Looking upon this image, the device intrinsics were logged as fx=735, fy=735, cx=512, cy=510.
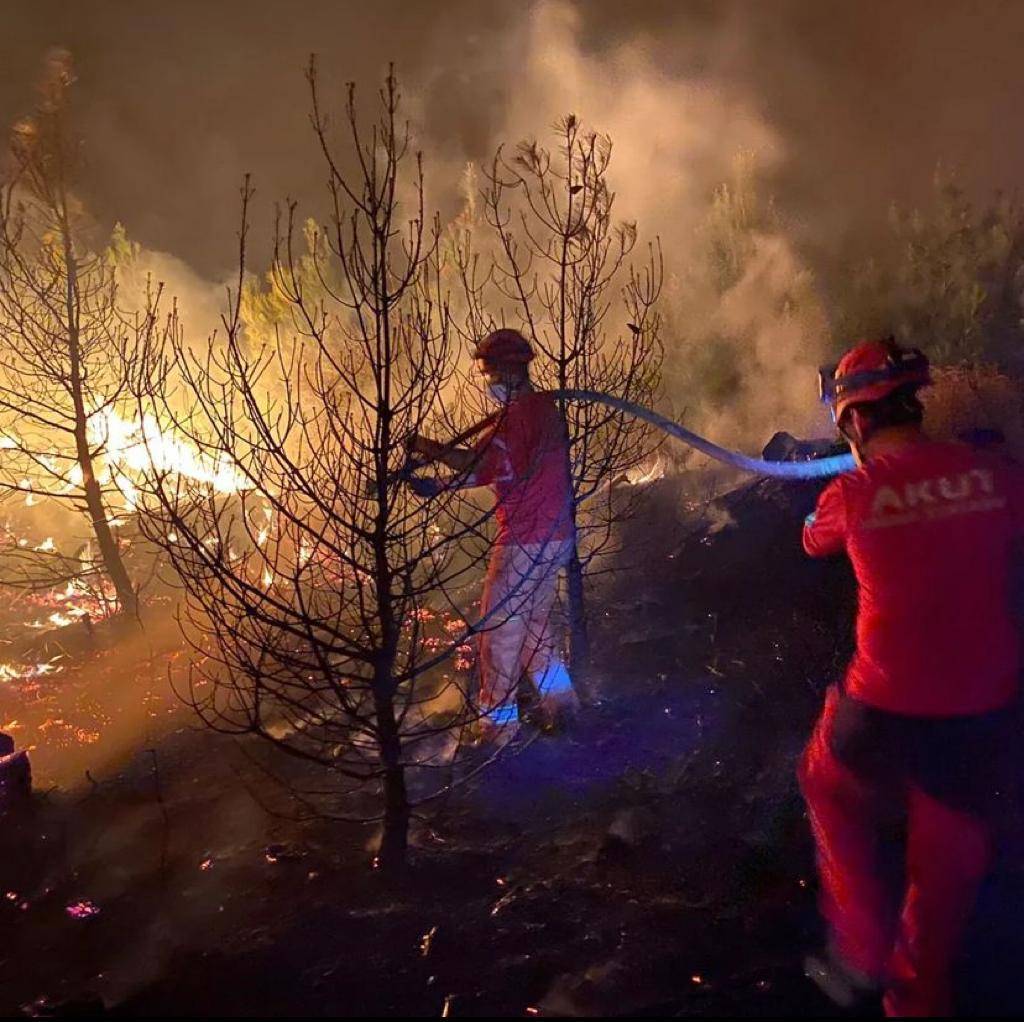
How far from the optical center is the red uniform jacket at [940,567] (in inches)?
93.8

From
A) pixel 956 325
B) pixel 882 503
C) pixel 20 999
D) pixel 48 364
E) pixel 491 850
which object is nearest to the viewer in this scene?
pixel 882 503

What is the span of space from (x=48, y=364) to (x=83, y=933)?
7.13 metres

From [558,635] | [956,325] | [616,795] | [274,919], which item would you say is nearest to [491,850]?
[616,795]

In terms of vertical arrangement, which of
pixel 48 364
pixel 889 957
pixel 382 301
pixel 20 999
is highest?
pixel 48 364

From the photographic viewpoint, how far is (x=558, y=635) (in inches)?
272

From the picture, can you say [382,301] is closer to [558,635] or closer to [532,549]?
[532,549]

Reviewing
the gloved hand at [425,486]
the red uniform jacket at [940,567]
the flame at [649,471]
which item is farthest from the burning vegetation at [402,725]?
the flame at [649,471]

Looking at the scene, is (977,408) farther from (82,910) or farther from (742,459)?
(82,910)

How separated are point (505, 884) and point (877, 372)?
3194mm

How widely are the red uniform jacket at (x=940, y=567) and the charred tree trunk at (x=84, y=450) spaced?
9382 mm

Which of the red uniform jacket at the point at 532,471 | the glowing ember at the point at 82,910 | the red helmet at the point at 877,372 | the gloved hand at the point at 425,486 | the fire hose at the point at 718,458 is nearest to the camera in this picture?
the red helmet at the point at 877,372

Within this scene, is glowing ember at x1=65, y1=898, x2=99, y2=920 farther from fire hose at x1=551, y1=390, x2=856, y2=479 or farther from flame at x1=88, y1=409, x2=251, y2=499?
fire hose at x1=551, y1=390, x2=856, y2=479

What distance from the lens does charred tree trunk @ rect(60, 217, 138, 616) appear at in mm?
8953

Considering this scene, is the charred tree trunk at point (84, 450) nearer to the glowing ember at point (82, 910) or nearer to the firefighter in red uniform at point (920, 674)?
the glowing ember at point (82, 910)
